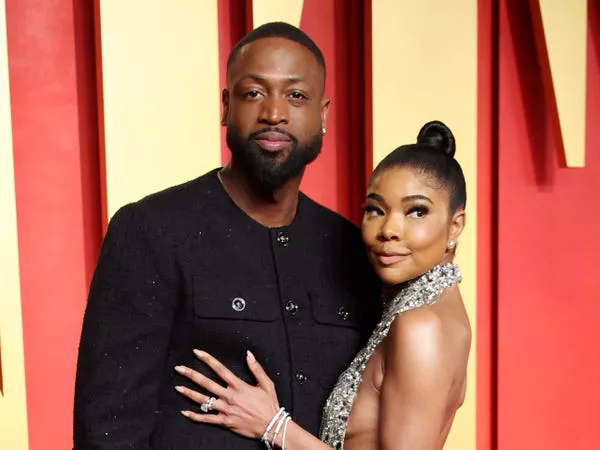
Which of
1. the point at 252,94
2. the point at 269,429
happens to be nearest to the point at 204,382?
the point at 269,429

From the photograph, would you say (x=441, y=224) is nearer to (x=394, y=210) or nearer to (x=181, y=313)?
(x=394, y=210)

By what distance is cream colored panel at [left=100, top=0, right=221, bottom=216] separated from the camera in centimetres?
247

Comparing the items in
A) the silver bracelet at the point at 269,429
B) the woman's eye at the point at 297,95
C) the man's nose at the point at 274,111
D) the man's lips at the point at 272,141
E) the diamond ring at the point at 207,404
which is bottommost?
the silver bracelet at the point at 269,429

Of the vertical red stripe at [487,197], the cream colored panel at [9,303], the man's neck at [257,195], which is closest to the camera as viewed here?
the man's neck at [257,195]

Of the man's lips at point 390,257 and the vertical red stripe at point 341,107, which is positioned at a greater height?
the vertical red stripe at point 341,107

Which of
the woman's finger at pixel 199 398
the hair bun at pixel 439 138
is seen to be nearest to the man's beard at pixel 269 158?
the hair bun at pixel 439 138

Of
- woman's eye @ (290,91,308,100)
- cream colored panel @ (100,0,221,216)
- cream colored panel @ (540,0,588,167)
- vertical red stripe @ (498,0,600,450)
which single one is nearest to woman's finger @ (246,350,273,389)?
woman's eye @ (290,91,308,100)

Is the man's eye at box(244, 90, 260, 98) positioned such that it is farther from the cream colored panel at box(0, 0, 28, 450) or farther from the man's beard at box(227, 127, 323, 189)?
the cream colored panel at box(0, 0, 28, 450)

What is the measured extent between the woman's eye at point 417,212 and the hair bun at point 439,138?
0.15m

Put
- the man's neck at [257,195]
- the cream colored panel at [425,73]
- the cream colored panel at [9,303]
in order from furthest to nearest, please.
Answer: the cream colored panel at [425,73] → the cream colored panel at [9,303] → the man's neck at [257,195]

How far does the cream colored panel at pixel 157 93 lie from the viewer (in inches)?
97.2

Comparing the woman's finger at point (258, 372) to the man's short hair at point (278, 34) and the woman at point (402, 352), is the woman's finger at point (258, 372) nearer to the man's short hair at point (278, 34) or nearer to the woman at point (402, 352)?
the woman at point (402, 352)

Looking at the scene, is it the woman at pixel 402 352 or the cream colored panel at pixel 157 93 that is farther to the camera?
the cream colored panel at pixel 157 93

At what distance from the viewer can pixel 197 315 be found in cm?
154
